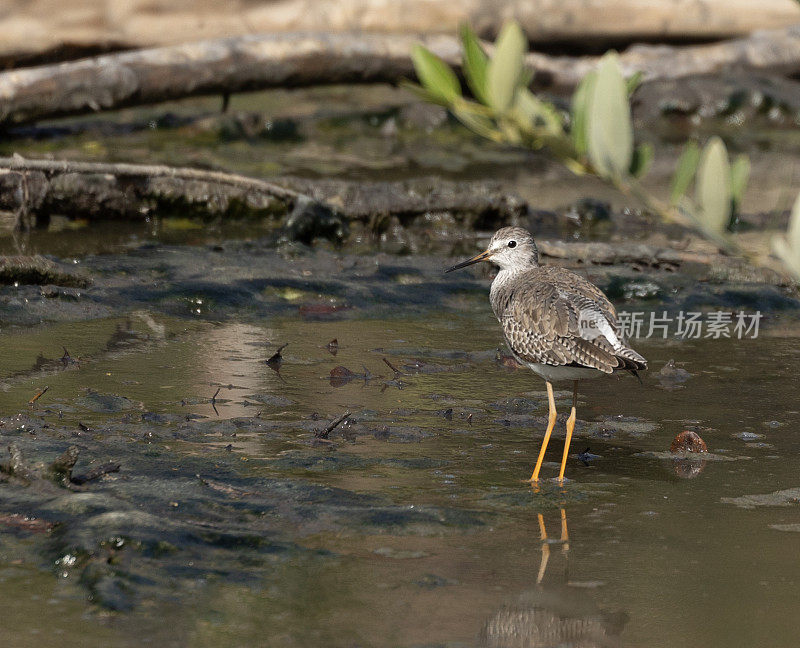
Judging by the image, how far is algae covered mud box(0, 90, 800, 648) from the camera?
3.67 meters

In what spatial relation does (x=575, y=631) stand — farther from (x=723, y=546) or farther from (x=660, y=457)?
(x=660, y=457)

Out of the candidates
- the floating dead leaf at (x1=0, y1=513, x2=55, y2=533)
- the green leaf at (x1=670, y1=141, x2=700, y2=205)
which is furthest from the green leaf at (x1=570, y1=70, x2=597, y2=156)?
the floating dead leaf at (x1=0, y1=513, x2=55, y2=533)

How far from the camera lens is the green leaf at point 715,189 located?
6.52ft

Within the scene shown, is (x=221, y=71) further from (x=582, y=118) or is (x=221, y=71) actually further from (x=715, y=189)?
(x=715, y=189)

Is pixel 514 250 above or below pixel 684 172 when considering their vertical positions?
below

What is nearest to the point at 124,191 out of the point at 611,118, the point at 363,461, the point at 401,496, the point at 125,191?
the point at 125,191

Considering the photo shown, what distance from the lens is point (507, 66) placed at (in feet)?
6.38

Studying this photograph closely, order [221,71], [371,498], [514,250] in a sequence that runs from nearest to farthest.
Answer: [371,498] < [514,250] < [221,71]

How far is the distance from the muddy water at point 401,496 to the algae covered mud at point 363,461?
0.6 inches

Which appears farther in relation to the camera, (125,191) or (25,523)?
(125,191)

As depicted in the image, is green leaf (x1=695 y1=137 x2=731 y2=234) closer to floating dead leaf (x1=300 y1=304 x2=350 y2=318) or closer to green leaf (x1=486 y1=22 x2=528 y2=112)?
green leaf (x1=486 y1=22 x2=528 y2=112)

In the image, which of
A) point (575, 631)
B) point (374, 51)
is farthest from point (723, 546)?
point (374, 51)

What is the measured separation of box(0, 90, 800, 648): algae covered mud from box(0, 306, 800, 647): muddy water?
0.01 metres

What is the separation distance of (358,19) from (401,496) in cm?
1042
